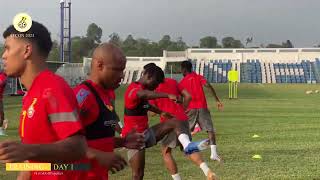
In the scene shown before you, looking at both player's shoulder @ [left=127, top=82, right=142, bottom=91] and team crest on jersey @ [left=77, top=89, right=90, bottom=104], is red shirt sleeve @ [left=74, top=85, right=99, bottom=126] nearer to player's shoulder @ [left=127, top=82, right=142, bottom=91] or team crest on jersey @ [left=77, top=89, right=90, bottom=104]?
team crest on jersey @ [left=77, top=89, right=90, bottom=104]

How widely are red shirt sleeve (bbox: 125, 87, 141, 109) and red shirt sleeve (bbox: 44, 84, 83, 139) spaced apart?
4164 mm

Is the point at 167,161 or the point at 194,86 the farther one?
the point at 194,86

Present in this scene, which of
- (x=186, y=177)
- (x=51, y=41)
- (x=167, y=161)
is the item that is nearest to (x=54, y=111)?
(x=51, y=41)

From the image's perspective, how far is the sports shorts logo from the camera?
3186 millimetres

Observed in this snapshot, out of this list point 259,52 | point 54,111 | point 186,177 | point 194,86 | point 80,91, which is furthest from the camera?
point 259,52

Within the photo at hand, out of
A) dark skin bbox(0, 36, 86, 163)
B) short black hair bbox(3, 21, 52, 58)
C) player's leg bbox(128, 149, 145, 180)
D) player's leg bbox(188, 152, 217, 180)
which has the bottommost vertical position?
player's leg bbox(188, 152, 217, 180)

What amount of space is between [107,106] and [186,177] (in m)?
6.02

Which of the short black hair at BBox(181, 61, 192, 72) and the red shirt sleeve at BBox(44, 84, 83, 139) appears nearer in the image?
the red shirt sleeve at BBox(44, 84, 83, 139)

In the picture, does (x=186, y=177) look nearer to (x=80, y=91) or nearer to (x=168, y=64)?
(x=80, y=91)

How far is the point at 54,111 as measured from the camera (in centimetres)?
304

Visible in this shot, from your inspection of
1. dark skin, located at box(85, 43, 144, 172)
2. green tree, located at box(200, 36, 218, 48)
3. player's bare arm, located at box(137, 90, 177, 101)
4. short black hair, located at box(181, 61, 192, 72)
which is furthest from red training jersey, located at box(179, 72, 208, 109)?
green tree, located at box(200, 36, 218, 48)

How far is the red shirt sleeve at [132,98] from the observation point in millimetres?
7266

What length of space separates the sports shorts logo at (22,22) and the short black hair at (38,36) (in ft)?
0.06

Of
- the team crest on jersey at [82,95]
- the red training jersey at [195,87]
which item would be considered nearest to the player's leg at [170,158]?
the red training jersey at [195,87]
